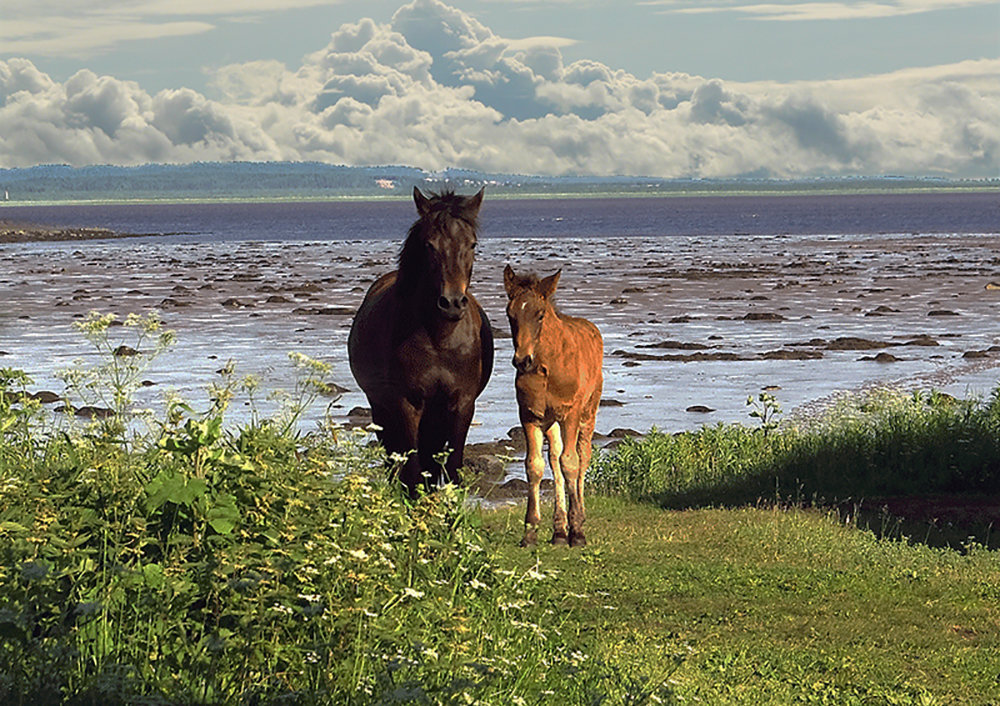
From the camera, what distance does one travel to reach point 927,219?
6954 inches

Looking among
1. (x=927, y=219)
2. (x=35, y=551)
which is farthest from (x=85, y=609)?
(x=927, y=219)

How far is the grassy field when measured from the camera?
719 cm

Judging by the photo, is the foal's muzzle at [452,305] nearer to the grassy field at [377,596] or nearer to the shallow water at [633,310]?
the grassy field at [377,596]

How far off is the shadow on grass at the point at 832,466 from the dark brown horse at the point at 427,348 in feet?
16.6

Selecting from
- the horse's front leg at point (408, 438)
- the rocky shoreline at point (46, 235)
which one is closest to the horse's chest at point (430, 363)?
the horse's front leg at point (408, 438)

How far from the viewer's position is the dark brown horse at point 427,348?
38.7 feet

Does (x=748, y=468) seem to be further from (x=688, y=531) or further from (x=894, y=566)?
(x=894, y=566)

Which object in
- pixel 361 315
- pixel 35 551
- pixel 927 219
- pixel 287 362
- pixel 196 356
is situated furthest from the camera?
pixel 927 219

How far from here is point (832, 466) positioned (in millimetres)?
17594

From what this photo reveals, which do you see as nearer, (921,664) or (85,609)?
(85,609)

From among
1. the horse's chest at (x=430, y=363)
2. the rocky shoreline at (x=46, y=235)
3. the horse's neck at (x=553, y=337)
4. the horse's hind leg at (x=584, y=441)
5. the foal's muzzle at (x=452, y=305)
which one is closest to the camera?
the foal's muzzle at (x=452, y=305)

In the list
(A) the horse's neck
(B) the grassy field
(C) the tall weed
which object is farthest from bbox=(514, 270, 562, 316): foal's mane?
(C) the tall weed

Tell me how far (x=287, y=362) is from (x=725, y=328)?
15183mm

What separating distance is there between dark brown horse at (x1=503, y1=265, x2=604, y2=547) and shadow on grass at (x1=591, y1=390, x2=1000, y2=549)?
4.09m
